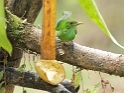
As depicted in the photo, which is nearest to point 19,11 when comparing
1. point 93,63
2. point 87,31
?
point 93,63

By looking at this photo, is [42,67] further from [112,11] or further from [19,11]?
[112,11]

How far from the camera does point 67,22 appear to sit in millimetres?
676

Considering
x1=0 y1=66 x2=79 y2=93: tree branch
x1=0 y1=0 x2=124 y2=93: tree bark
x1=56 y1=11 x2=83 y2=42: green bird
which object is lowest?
x1=0 y1=66 x2=79 y2=93: tree branch

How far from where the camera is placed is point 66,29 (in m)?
0.66

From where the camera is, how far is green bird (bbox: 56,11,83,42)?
2.13 feet

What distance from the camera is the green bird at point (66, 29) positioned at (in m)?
0.65

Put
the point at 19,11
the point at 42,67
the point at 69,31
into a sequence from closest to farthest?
the point at 42,67, the point at 69,31, the point at 19,11

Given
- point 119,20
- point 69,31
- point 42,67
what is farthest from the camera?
point 119,20

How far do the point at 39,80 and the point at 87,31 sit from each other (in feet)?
6.82

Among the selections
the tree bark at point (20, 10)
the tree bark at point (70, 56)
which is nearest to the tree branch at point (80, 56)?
the tree bark at point (70, 56)

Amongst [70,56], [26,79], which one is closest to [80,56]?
[70,56]

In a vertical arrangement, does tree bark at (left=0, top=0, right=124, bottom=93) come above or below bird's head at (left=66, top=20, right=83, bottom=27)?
below

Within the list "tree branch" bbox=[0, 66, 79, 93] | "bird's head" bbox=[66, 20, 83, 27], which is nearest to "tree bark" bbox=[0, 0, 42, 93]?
"tree branch" bbox=[0, 66, 79, 93]

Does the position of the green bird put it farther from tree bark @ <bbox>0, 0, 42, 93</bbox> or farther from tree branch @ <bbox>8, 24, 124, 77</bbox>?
tree bark @ <bbox>0, 0, 42, 93</bbox>
